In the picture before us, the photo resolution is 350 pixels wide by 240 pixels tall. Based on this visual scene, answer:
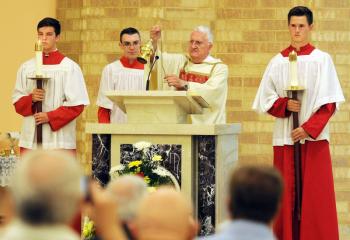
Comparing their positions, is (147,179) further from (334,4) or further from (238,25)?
(334,4)

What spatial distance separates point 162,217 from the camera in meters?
3.33

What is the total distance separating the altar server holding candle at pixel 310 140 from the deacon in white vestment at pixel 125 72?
6.99 ft

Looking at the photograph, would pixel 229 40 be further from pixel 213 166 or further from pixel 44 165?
pixel 44 165

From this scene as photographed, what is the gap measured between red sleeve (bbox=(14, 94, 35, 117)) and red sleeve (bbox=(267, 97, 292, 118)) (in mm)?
2131

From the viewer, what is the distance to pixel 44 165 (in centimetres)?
303

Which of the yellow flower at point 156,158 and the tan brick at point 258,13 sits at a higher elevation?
the tan brick at point 258,13

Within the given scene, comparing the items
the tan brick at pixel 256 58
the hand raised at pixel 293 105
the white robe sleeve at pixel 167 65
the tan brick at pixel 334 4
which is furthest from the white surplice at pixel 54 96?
the tan brick at pixel 334 4

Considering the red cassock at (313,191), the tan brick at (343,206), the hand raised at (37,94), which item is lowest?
the tan brick at (343,206)

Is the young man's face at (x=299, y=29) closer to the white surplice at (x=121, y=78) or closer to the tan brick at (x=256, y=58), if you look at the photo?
the white surplice at (x=121, y=78)

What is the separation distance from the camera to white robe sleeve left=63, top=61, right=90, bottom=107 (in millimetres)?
9797

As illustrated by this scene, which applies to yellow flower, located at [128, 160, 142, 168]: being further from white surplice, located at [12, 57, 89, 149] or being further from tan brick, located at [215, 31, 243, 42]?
tan brick, located at [215, 31, 243, 42]

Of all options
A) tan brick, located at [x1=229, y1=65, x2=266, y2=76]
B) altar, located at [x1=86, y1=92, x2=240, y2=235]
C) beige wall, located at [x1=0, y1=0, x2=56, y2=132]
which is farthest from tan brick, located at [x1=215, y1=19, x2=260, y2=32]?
altar, located at [x1=86, y1=92, x2=240, y2=235]

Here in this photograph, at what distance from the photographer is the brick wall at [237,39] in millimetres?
12156

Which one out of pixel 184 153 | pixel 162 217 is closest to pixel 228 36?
pixel 184 153
